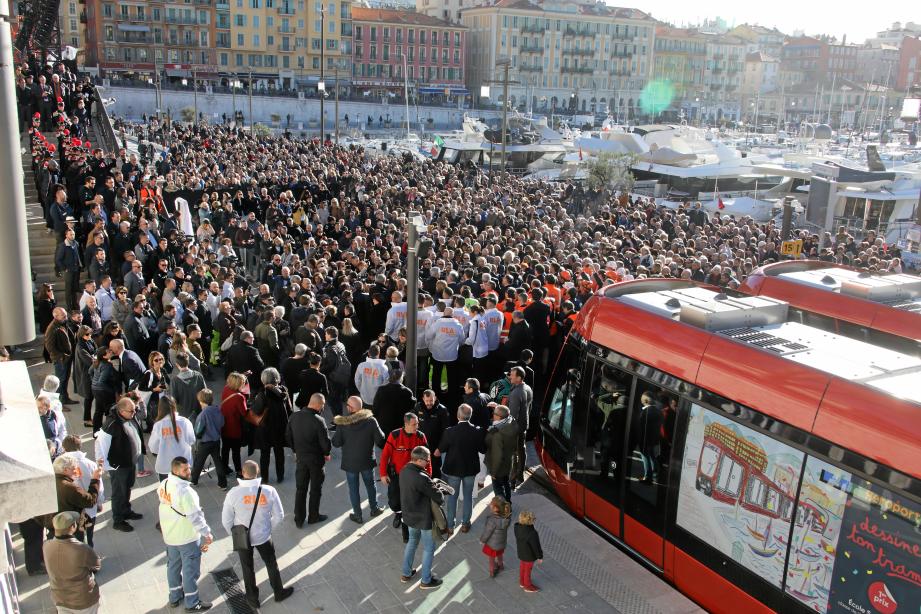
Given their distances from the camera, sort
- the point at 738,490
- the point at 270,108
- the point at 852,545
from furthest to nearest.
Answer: the point at 270,108 → the point at 738,490 → the point at 852,545

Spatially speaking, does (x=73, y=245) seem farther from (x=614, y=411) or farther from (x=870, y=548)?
(x=870, y=548)

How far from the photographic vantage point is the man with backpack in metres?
9.87

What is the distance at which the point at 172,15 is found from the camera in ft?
284

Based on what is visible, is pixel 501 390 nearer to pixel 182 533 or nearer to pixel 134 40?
pixel 182 533

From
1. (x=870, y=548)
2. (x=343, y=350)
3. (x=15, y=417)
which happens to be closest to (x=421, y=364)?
(x=343, y=350)

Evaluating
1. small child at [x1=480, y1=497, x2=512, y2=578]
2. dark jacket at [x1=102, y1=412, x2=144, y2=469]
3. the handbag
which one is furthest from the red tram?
dark jacket at [x1=102, y1=412, x2=144, y2=469]

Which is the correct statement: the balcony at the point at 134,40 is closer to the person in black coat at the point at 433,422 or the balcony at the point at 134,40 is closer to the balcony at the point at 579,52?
the balcony at the point at 579,52


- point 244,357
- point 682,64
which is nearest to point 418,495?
point 244,357

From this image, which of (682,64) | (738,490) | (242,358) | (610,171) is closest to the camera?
(738,490)

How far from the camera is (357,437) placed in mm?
7895

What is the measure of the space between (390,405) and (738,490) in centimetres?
374

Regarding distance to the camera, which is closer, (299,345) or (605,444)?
(605,444)

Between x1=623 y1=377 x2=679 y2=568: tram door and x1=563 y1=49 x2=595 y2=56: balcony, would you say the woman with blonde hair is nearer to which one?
x1=623 y1=377 x2=679 y2=568: tram door

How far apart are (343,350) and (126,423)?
9.87 feet
